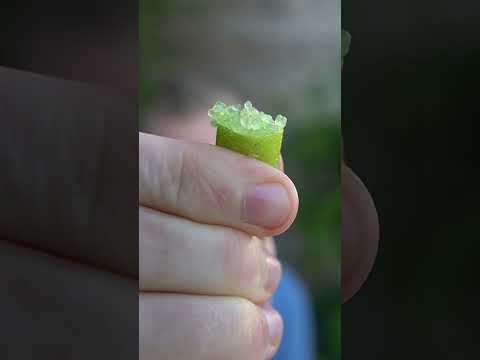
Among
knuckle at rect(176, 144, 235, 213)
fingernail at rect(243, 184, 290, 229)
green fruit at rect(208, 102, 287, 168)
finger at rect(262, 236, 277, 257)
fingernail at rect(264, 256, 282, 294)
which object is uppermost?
green fruit at rect(208, 102, 287, 168)

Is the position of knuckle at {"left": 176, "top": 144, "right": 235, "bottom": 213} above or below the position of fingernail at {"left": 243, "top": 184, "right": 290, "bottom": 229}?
above

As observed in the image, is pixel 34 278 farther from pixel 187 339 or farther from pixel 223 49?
pixel 223 49

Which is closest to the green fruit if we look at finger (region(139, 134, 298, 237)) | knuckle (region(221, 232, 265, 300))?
finger (region(139, 134, 298, 237))

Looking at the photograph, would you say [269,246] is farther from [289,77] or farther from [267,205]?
[289,77]

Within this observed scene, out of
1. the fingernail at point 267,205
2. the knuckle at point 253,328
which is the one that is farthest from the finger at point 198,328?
the fingernail at point 267,205

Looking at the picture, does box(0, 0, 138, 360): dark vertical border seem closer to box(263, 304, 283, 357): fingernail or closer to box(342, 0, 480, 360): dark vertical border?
box(263, 304, 283, 357): fingernail

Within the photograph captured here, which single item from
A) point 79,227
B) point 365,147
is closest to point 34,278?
point 79,227

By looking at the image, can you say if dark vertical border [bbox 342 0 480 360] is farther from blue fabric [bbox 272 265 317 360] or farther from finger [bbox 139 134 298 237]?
finger [bbox 139 134 298 237]

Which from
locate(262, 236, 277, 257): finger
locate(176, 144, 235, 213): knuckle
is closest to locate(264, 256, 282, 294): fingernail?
locate(262, 236, 277, 257): finger
